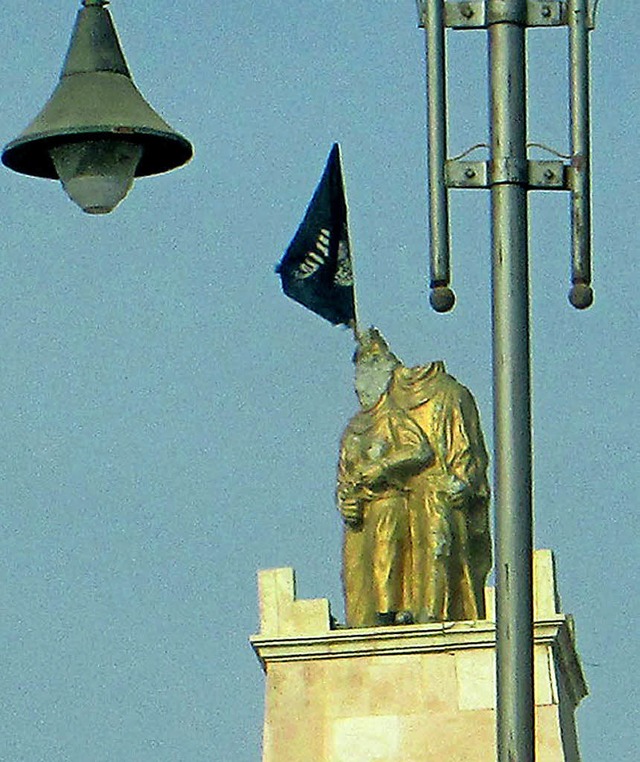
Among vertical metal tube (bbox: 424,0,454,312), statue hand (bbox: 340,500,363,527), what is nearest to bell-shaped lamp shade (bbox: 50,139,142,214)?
vertical metal tube (bbox: 424,0,454,312)

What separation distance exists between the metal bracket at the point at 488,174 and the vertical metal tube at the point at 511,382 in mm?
31

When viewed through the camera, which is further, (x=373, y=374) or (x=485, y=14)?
(x=373, y=374)

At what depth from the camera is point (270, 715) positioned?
96.7ft

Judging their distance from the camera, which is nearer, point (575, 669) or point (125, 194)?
point (125, 194)

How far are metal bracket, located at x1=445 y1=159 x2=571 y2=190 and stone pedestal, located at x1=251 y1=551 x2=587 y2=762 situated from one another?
633 inches

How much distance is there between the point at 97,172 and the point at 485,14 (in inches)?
114

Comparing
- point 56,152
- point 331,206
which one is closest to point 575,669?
point 331,206

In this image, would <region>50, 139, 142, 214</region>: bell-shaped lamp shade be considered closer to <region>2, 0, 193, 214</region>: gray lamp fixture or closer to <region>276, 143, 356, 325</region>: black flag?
<region>2, 0, 193, 214</region>: gray lamp fixture

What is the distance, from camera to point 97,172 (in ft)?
50.3

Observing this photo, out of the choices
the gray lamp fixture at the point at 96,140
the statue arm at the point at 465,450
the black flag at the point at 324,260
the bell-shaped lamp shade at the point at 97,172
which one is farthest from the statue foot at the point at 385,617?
the bell-shaped lamp shade at the point at 97,172

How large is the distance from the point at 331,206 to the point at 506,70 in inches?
739

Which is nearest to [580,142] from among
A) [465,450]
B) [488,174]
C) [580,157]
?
[580,157]

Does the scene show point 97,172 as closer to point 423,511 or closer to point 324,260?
point 423,511

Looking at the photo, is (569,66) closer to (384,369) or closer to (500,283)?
(500,283)
